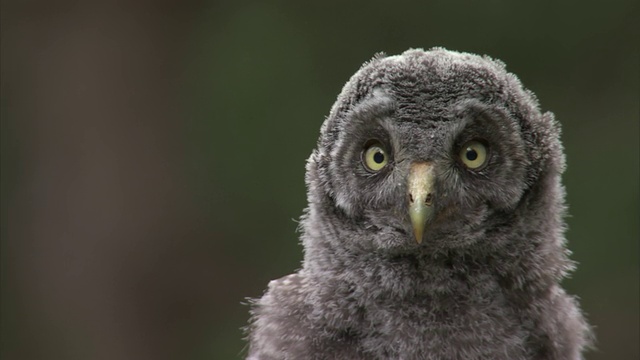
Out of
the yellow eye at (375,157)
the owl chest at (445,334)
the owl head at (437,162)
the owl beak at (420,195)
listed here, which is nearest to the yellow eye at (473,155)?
the owl head at (437,162)

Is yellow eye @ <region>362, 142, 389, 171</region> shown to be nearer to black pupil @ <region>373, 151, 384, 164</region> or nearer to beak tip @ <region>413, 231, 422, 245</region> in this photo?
black pupil @ <region>373, 151, 384, 164</region>

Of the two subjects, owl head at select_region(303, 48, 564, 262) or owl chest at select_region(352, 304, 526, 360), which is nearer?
owl chest at select_region(352, 304, 526, 360)

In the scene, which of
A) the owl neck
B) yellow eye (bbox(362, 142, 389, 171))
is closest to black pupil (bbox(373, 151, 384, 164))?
yellow eye (bbox(362, 142, 389, 171))

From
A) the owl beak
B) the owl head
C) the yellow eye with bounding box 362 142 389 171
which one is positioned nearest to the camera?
the owl beak

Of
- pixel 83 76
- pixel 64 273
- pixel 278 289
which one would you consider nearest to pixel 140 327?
pixel 64 273

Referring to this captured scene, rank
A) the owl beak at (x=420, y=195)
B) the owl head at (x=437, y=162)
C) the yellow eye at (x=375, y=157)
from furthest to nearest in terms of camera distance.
→ the yellow eye at (x=375, y=157), the owl head at (x=437, y=162), the owl beak at (x=420, y=195)

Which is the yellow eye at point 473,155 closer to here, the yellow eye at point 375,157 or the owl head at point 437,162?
the owl head at point 437,162

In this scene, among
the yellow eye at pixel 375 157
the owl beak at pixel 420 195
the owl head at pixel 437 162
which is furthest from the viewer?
the yellow eye at pixel 375 157

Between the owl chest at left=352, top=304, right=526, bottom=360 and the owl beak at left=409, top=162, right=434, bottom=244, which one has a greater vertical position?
the owl beak at left=409, top=162, right=434, bottom=244

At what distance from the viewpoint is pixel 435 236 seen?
177 inches

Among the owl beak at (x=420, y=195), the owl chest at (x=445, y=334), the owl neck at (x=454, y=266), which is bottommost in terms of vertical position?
the owl chest at (x=445, y=334)

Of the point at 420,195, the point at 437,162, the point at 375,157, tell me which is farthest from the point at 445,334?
the point at 375,157

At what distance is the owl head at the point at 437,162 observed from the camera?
447 cm

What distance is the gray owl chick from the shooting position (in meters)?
4.40
